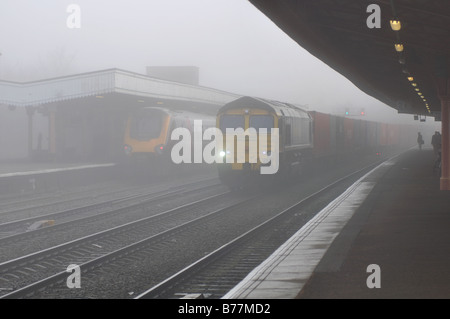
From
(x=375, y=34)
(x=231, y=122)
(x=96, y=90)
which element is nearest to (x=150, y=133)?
(x=96, y=90)

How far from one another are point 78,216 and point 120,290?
320 inches

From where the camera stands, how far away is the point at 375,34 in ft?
46.5

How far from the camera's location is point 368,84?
85.3 feet

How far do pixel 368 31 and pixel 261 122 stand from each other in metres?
7.26

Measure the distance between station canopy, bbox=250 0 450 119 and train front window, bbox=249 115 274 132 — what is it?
9.53 ft

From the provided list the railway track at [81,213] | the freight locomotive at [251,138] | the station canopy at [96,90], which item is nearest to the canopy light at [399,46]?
the freight locomotive at [251,138]

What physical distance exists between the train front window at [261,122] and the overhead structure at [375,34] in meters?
2.94

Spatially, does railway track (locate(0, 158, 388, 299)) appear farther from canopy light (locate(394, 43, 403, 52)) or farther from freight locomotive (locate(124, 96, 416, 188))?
freight locomotive (locate(124, 96, 416, 188))

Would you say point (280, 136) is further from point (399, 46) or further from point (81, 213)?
point (81, 213)

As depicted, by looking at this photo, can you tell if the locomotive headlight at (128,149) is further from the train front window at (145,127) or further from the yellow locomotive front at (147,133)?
the train front window at (145,127)

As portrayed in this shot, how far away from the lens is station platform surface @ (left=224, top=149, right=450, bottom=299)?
22.0ft

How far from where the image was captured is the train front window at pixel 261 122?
2075cm

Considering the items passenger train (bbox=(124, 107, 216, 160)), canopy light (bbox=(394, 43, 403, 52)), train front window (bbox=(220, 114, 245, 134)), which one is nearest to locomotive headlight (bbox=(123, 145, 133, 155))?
passenger train (bbox=(124, 107, 216, 160))
